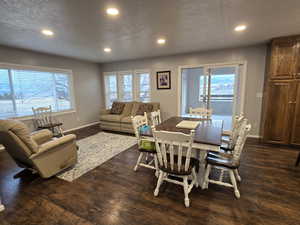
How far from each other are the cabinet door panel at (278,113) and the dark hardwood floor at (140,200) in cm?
111

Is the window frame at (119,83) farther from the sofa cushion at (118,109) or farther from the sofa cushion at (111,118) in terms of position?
the sofa cushion at (111,118)

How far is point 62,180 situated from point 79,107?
357cm

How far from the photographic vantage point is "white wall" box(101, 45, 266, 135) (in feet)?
12.4

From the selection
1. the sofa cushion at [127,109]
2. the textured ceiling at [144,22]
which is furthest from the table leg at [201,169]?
the sofa cushion at [127,109]

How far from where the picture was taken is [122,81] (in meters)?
5.79

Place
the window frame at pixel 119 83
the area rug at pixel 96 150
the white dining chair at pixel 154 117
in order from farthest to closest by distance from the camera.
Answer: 1. the window frame at pixel 119 83
2. the white dining chair at pixel 154 117
3. the area rug at pixel 96 150

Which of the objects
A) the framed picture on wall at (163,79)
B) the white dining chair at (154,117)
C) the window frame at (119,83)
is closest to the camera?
the white dining chair at (154,117)

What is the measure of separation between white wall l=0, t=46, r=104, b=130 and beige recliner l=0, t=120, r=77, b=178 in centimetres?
238

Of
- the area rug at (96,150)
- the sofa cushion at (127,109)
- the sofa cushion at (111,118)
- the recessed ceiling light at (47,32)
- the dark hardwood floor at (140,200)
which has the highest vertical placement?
the recessed ceiling light at (47,32)

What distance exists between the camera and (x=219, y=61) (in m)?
4.13

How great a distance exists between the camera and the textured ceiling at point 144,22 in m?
1.87

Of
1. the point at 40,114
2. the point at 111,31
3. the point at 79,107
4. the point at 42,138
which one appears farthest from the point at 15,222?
the point at 79,107

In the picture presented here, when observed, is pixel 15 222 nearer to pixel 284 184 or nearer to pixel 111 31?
pixel 111 31

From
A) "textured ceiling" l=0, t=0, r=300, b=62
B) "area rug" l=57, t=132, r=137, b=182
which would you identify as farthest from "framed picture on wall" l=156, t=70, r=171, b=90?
Result: "area rug" l=57, t=132, r=137, b=182
